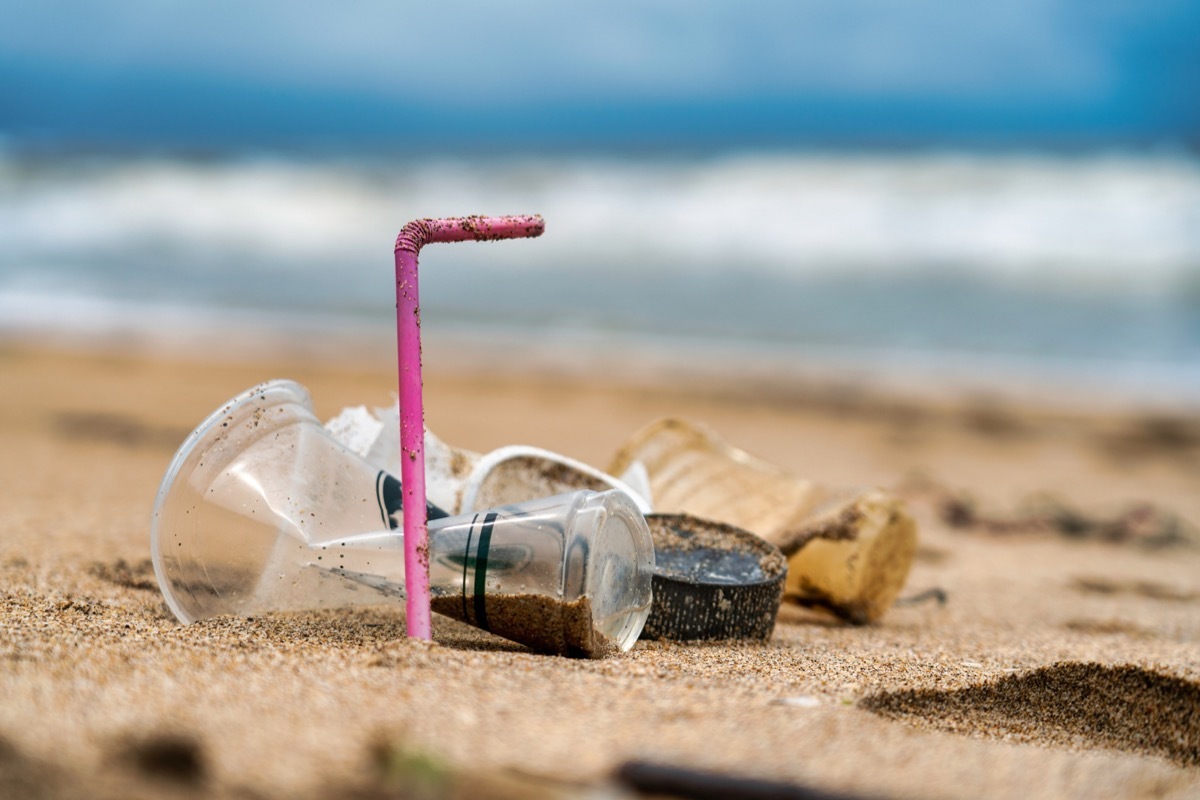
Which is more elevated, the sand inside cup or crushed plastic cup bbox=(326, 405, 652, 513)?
crushed plastic cup bbox=(326, 405, 652, 513)

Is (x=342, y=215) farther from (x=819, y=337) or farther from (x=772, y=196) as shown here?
(x=819, y=337)

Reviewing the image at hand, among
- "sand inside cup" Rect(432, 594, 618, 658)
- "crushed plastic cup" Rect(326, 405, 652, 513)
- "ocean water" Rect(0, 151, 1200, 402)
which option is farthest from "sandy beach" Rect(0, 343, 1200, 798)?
"ocean water" Rect(0, 151, 1200, 402)

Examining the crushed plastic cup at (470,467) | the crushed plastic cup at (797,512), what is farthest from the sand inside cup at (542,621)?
the crushed plastic cup at (797,512)

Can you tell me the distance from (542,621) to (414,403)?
16.4 inches

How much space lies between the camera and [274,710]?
1338 millimetres

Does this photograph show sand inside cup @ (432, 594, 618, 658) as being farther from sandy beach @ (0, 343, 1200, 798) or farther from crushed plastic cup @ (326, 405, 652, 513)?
crushed plastic cup @ (326, 405, 652, 513)

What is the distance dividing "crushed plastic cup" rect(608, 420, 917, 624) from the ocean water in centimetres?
502

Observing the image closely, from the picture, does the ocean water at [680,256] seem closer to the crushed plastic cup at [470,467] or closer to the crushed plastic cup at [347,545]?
the crushed plastic cup at [470,467]

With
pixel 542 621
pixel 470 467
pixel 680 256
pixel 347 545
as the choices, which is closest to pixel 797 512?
pixel 470 467

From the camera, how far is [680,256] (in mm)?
14062

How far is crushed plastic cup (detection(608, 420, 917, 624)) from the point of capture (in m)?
2.52

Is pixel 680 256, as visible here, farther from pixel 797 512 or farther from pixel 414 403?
pixel 414 403

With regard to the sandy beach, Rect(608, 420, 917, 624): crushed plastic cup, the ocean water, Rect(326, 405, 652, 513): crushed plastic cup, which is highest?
the ocean water

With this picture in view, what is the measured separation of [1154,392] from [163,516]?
7023 millimetres
